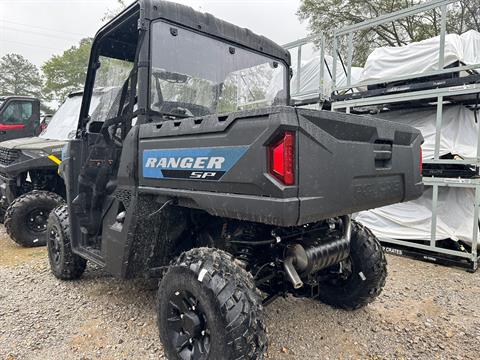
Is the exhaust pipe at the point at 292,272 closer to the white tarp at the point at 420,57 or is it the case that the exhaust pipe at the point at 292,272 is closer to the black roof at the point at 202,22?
the black roof at the point at 202,22

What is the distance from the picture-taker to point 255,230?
2.51m

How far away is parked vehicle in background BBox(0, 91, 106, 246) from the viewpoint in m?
5.55

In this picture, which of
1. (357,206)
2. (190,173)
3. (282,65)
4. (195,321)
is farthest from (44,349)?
(282,65)

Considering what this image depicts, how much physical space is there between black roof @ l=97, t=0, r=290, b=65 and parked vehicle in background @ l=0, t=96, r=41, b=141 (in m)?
6.41

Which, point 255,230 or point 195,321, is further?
point 255,230

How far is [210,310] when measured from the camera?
6.85 ft

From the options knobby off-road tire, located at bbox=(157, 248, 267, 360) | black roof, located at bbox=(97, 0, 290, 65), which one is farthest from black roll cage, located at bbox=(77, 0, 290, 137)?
knobby off-road tire, located at bbox=(157, 248, 267, 360)

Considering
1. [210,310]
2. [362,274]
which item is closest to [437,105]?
[362,274]

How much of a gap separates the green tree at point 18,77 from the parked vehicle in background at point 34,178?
4083cm

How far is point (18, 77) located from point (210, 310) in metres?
50.2

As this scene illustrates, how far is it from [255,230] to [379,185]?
85 cm

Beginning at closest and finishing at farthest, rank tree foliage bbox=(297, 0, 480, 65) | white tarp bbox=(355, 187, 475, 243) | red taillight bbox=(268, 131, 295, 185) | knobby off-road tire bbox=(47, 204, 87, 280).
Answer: red taillight bbox=(268, 131, 295, 185) → knobby off-road tire bbox=(47, 204, 87, 280) → white tarp bbox=(355, 187, 475, 243) → tree foliage bbox=(297, 0, 480, 65)

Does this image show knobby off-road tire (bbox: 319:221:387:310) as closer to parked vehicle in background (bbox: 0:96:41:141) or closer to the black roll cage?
the black roll cage

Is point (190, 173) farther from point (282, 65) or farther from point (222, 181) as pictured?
point (282, 65)
